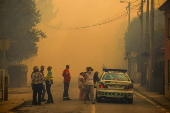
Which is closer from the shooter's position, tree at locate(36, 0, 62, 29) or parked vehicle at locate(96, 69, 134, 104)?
parked vehicle at locate(96, 69, 134, 104)

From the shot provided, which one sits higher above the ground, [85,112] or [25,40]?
[25,40]

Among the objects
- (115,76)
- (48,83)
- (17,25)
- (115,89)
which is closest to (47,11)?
(17,25)

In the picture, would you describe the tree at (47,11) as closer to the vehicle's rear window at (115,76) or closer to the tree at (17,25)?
the tree at (17,25)

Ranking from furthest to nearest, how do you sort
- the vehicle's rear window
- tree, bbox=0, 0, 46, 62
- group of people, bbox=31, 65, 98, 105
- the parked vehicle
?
tree, bbox=0, 0, 46, 62 → the vehicle's rear window → the parked vehicle → group of people, bbox=31, 65, 98, 105

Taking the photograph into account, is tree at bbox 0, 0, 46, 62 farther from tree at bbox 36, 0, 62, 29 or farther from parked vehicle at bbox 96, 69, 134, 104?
tree at bbox 36, 0, 62, 29

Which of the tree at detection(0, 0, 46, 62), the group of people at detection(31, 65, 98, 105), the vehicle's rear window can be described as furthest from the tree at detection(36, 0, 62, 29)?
the group of people at detection(31, 65, 98, 105)

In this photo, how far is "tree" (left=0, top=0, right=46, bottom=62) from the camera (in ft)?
123

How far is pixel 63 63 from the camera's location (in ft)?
381

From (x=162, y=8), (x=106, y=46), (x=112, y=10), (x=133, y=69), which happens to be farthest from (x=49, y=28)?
(x=162, y=8)

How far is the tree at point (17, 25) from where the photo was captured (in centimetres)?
3734

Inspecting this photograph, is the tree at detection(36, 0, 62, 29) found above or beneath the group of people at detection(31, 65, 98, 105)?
above

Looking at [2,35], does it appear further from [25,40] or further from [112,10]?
[112,10]

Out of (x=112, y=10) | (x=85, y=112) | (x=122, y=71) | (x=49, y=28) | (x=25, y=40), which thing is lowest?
(x=85, y=112)

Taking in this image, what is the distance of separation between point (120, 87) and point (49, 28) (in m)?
93.4
